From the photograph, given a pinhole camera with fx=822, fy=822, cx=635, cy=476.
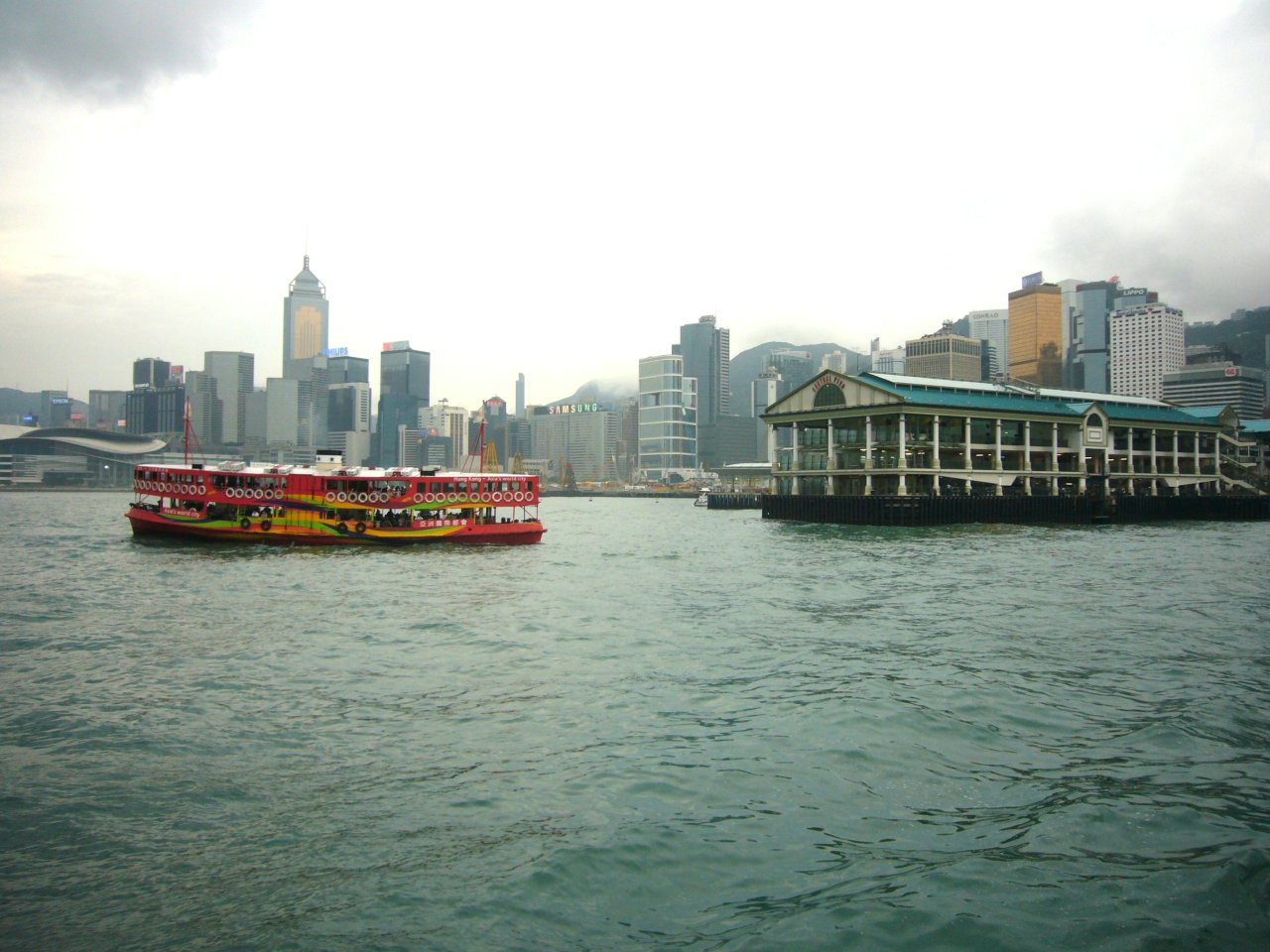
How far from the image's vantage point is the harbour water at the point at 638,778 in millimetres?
7488

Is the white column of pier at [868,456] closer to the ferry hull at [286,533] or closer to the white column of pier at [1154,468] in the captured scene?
the white column of pier at [1154,468]

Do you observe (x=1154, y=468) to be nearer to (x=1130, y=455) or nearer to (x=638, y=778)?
(x=1130, y=455)

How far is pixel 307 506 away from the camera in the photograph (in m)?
47.7

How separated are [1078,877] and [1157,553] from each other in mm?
42498

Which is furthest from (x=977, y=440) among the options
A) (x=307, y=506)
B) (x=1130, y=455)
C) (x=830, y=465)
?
(x=307, y=506)

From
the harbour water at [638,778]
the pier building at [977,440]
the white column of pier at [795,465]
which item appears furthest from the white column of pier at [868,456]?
the harbour water at [638,778]

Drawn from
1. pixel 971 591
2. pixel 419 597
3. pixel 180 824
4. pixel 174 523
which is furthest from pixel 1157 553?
pixel 174 523

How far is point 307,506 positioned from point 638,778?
41.6 metres

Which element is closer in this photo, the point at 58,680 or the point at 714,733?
the point at 714,733

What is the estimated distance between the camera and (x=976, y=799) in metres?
10.1

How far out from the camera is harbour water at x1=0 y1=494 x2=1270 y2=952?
295 inches

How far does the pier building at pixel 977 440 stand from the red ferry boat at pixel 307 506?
42.9 m

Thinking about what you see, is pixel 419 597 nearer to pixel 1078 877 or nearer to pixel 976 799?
pixel 976 799

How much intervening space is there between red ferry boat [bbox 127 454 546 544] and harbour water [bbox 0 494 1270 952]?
22952mm
